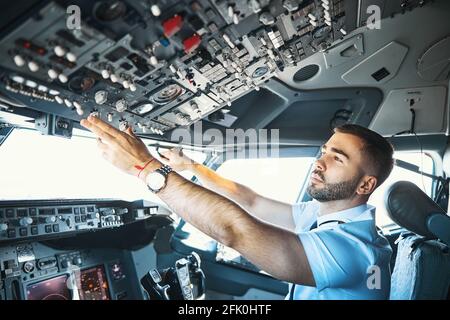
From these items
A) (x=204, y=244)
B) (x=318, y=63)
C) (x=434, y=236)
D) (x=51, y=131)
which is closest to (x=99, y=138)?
(x=51, y=131)

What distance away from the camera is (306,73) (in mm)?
2779

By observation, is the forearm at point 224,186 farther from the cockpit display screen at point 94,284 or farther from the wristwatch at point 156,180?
the cockpit display screen at point 94,284

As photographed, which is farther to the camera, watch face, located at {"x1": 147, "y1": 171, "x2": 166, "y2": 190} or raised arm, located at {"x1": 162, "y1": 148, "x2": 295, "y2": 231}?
raised arm, located at {"x1": 162, "y1": 148, "x2": 295, "y2": 231}

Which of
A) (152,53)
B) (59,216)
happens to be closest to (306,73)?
(152,53)

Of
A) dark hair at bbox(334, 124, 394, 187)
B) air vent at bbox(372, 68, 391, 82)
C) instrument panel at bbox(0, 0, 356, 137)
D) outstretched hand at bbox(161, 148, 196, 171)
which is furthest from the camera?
air vent at bbox(372, 68, 391, 82)

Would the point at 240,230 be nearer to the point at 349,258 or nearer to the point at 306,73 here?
the point at 349,258

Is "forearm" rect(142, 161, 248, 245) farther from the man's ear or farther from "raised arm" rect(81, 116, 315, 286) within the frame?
the man's ear

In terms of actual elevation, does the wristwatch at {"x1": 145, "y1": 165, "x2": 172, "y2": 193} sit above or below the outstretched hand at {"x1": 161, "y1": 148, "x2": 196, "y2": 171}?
below

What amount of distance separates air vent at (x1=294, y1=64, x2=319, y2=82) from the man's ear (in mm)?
1401

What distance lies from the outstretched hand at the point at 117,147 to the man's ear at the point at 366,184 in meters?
1.08

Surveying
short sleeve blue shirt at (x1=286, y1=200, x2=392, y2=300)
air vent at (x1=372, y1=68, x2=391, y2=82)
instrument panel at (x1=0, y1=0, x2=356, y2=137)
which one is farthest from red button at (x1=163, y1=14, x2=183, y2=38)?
air vent at (x1=372, y1=68, x2=391, y2=82)

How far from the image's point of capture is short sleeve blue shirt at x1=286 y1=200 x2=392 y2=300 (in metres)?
1.24
